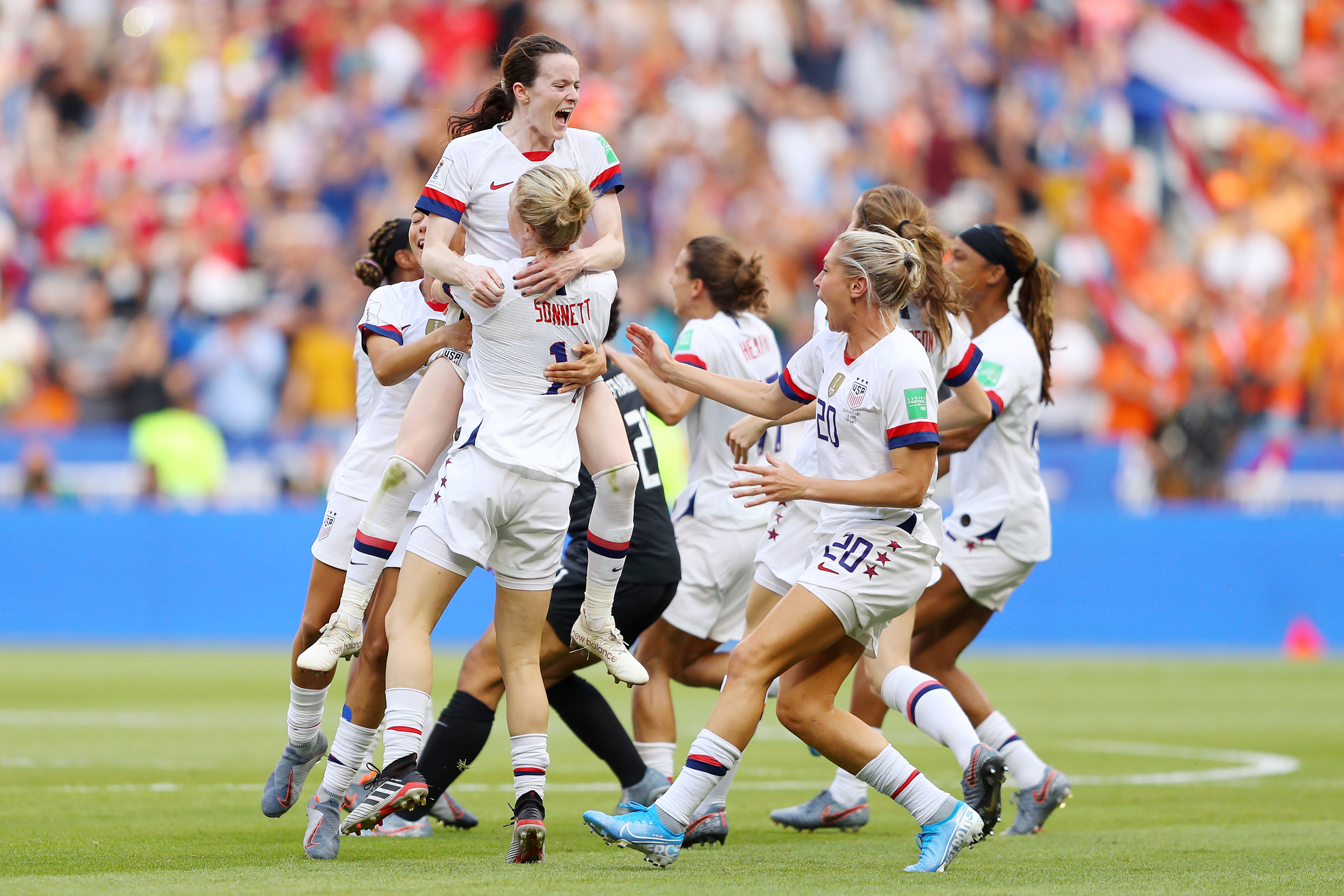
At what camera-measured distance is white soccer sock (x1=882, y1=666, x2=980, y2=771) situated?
22.1 ft

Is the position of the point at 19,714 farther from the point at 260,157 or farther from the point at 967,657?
the point at 260,157

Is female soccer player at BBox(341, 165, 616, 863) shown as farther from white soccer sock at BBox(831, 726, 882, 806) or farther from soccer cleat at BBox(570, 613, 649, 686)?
white soccer sock at BBox(831, 726, 882, 806)

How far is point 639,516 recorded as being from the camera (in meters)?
7.45

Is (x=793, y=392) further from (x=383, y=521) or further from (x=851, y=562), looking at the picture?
(x=383, y=521)

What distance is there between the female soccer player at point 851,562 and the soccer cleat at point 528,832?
258 millimetres

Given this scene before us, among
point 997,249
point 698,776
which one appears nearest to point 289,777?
point 698,776

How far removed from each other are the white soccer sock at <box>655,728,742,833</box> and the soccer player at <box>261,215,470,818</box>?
1517 millimetres

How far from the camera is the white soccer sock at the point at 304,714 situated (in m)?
6.76

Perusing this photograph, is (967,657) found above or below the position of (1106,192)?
below

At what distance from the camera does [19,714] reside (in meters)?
11.6

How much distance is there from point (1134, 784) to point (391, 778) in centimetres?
464

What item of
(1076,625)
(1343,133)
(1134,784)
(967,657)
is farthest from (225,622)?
(1343,133)

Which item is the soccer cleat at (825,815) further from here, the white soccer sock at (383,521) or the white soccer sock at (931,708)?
the white soccer sock at (383,521)

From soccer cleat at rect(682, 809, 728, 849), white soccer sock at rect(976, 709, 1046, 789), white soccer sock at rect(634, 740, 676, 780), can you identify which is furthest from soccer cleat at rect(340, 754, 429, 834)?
white soccer sock at rect(976, 709, 1046, 789)
